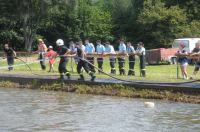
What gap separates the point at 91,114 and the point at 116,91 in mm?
5052

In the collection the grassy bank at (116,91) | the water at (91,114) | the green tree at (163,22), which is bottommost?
the water at (91,114)

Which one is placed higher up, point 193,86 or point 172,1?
point 172,1

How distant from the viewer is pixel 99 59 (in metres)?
29.7

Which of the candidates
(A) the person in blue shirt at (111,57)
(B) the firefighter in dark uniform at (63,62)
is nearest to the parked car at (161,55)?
(A) the person in blue shirt at (111,57)

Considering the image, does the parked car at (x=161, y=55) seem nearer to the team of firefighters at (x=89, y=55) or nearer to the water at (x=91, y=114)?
the team of firefighters at (x=89, y=55)

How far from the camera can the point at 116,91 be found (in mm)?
21828

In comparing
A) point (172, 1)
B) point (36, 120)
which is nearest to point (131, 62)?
point (36, 120)

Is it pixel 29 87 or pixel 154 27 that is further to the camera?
pixel 154 27

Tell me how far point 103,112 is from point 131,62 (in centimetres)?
1042

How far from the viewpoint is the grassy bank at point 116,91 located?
777 inches

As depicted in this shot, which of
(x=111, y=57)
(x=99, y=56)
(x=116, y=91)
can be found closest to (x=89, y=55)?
(x=99, y=56)

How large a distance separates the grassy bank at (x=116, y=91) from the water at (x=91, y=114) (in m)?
0.56

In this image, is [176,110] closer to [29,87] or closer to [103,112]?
[103,112]

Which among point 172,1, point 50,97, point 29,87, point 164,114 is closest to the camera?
point 164,114
